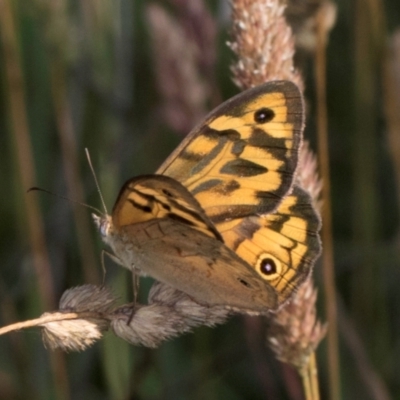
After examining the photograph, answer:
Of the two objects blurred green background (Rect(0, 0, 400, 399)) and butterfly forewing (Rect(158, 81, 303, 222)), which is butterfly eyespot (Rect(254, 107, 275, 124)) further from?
blurred green background (Rect(0, 0, 400, 399))

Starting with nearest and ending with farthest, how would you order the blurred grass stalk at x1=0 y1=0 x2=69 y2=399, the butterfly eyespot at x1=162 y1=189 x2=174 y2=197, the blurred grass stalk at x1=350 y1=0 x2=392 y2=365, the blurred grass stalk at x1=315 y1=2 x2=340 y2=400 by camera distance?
1. the butterfly eyespot at x1=162 y1=189 x2=174 y2=197
2. the blurred grass stalk at x1=315 y1=2 x2=340 y2=400
3. the blurred grass stalk at x1=0 y1=0 x2=69 y2=399
4. the blurred grass stalk at x1=350 y1=0 x2=392 y2=365

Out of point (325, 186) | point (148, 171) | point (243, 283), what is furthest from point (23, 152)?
point (243, 283)

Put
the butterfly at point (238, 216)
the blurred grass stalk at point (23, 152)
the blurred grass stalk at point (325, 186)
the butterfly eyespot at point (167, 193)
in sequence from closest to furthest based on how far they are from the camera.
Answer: the butterfly eyespot at point (167, 193), the butterfly at point (238, 216), the blurred grass stalk at point (325, 186), the blurred grass stalk at point (23, 152)

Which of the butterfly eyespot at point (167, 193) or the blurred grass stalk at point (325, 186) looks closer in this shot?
the butterfly eyespot at point (167, 193)

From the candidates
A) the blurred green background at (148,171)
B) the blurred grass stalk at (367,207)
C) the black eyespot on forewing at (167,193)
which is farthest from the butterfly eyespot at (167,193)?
the blurred grass stalk at (367,207)

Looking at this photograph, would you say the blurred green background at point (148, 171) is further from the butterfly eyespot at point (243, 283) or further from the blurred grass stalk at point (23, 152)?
the butterfly eyespot at point (243, 283)

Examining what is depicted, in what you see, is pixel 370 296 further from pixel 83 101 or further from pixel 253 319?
pixel 83 101

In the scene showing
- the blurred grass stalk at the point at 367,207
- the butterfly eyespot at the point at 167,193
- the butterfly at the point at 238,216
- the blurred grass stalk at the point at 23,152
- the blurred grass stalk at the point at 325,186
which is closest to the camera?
the butterfly eyespot at the point at 167,193

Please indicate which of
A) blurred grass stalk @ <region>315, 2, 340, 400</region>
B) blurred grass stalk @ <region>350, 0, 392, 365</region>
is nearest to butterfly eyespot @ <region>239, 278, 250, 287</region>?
blurred grass stalk @ <region>315, 2, 340, 400</region>

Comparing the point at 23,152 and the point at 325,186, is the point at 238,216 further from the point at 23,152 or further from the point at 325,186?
the point at 23,152
